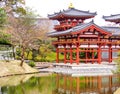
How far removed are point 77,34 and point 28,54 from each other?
10974mm

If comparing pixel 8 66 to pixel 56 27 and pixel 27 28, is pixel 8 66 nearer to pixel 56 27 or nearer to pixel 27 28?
pixel 27 28

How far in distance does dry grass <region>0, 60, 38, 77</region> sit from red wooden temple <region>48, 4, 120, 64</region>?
7.06 m

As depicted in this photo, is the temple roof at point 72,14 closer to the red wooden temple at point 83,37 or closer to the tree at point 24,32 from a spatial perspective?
the red wooden temple at point 83,37

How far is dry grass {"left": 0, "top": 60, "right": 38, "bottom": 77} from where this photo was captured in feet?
116

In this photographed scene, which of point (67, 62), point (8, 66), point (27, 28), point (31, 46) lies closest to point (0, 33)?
point (8, 66)

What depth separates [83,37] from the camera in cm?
4341

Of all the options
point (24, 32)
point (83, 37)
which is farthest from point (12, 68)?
point (83, 37)

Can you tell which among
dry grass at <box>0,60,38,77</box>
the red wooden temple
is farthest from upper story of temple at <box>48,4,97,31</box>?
dry grass at <box>0,60,38,77</box>

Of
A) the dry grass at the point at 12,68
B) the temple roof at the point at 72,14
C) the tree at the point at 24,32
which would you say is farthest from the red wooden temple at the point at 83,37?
the dry grass at the point at 12,68

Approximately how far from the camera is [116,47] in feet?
155

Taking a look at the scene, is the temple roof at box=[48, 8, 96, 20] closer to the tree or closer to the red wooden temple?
the red wooden temple

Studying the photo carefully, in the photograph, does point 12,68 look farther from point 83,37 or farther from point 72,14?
point 72,14

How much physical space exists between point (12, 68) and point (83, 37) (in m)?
11.1

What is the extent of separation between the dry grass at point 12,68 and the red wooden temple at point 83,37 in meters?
7.06
